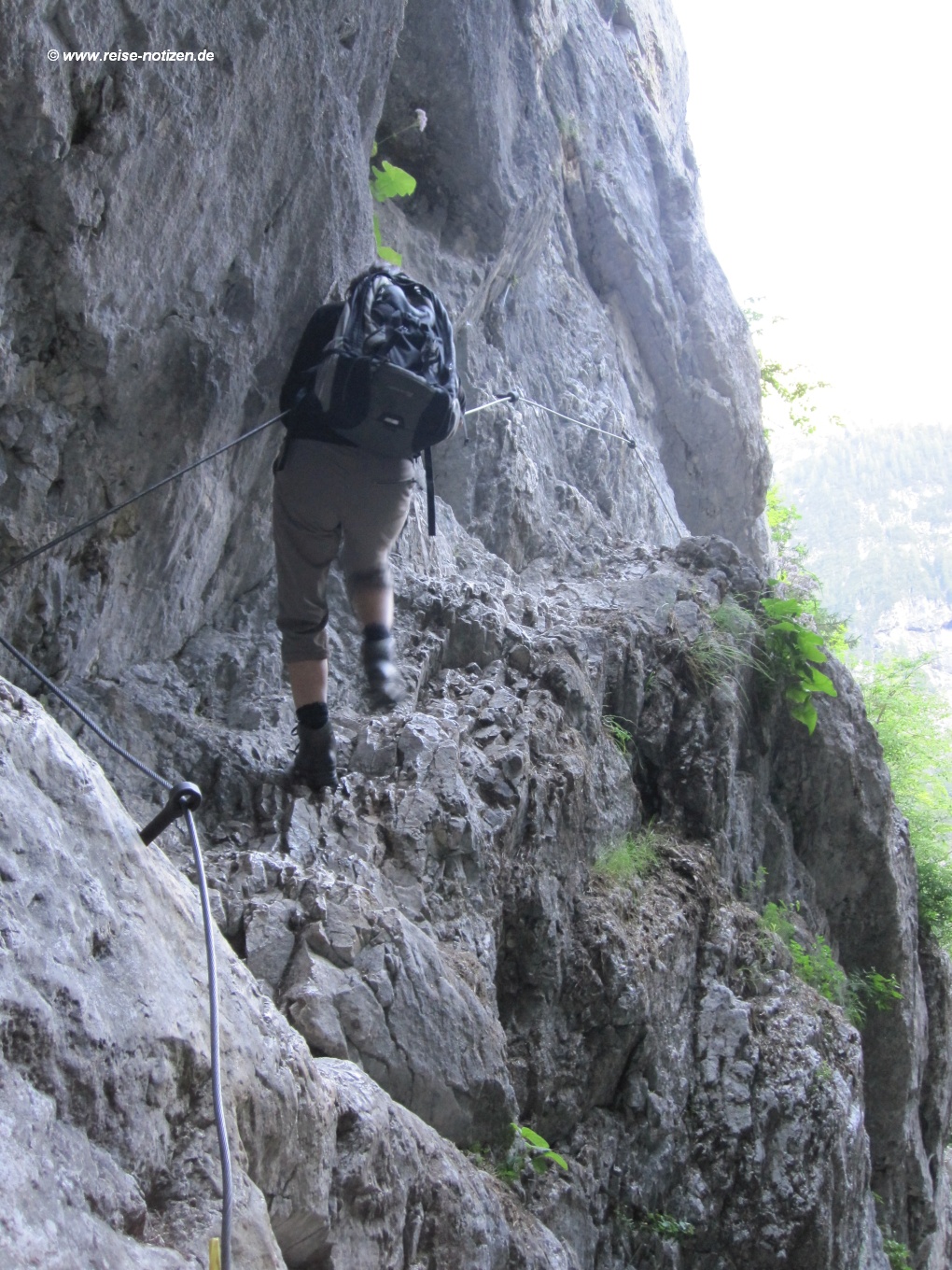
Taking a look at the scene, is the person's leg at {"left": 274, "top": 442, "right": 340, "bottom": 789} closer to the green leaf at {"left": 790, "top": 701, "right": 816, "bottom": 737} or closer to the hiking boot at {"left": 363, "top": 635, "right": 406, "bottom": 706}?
the hiking boot at {"left": 363, "top": 635, "right": 406, "bottom": 706}

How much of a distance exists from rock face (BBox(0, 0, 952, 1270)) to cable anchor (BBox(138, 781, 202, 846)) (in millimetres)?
140

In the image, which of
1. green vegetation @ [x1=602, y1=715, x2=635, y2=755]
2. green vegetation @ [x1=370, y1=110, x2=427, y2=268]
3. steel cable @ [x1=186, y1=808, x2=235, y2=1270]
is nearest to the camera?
steel cable @ [x1=186, y1=808, x2=235, y2=1270]

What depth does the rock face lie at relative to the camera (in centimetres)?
252

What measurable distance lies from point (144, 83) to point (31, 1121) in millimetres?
3581

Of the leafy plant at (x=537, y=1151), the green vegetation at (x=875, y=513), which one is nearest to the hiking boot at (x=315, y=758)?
the leafy plant at (x=537, y=1151)

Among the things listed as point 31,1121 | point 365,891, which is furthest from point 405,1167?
point 31,1121

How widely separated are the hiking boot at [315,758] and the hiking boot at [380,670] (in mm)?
258

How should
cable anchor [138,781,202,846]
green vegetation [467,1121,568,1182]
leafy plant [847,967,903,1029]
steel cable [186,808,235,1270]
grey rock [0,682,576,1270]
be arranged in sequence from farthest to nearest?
leafy plant [847,967,903,1029] → green vegetation [467,1121,568,1182] → cable anchor [138,781,202,846] → steel cable [186,808,235,1270] → grey rock [0,682,576,1270]

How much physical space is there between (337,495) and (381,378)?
55 cm

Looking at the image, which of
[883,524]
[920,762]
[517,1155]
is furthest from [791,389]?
[883,524]

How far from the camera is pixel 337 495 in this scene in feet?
15.0

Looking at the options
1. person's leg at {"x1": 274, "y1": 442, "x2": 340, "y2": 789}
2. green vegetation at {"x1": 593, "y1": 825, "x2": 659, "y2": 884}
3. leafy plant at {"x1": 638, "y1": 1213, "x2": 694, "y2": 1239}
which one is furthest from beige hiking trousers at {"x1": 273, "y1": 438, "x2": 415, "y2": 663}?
leafy plant at {"x1": 638, "y1": 1213, "x2": 694, "y2": 1239}

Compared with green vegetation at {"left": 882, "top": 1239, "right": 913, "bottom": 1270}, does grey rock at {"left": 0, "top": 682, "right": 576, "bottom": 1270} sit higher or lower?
higher

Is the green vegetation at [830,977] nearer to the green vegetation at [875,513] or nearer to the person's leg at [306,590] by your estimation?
the person's leg at [306,590]
